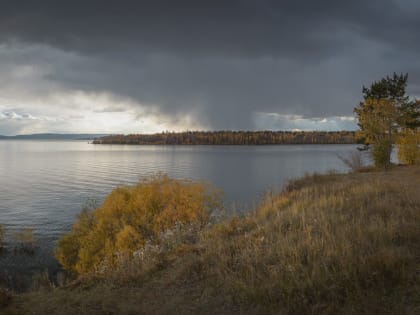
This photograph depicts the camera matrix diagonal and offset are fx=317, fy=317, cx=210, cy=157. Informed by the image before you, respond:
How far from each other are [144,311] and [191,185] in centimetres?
2944

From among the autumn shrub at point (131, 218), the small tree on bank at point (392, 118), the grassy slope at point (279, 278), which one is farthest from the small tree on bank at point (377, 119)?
the grassy slope at point (279, 278)

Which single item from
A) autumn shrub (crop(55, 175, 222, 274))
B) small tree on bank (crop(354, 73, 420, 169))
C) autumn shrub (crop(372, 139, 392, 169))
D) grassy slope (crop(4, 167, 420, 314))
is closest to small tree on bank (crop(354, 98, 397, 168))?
small tree on bank (crop(354, 73, 420, 169))

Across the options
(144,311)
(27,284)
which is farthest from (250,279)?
(27,284)

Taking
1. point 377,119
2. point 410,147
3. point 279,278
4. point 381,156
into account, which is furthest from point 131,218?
point 410,147

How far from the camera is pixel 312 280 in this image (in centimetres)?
501

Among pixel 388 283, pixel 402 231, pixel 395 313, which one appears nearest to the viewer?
pixel 395 313

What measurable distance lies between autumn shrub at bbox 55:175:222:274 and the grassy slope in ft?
71.7

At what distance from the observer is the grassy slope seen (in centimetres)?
469

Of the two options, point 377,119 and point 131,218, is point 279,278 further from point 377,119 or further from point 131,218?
point 377,119

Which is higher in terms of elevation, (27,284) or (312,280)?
(312,280)

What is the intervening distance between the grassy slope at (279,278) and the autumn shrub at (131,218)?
21867 millimetres

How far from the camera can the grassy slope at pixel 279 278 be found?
4.69 m

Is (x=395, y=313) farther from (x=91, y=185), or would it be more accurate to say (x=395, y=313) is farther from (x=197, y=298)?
(x=91, y=185)

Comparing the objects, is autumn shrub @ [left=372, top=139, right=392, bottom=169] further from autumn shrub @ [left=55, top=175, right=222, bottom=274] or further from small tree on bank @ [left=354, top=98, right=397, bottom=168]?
autumn shrub @ [left=55, top=175, right=222, bottom=274]
